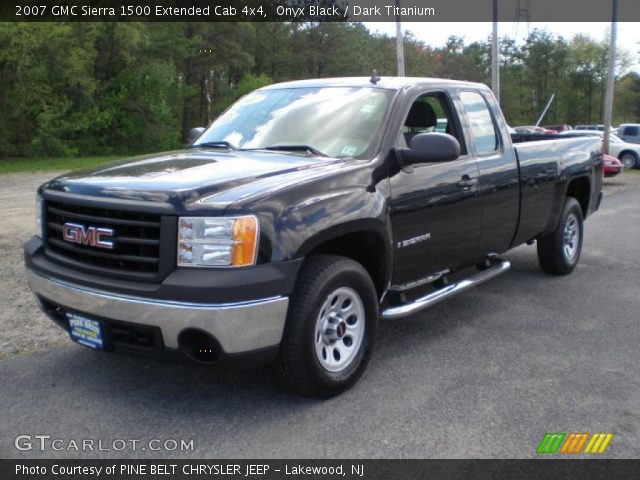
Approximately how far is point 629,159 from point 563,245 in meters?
21.8

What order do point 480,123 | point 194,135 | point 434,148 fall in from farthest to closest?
point 194,135, point 480,123, point 434,148

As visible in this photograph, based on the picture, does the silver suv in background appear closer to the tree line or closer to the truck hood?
the tree line

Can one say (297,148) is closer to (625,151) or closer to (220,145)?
(220,145)

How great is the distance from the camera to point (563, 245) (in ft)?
22.6

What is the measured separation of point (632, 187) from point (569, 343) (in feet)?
49.0

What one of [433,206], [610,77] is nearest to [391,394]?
[433,206]

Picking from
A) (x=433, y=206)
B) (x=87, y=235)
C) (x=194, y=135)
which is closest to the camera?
(x=87, y=235)

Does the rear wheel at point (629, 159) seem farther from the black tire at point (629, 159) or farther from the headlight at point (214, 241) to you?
the headlight at point (214, 241)

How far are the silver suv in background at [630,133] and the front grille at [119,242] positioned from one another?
2820cm

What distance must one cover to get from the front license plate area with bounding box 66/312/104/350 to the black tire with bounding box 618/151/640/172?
26.2 m

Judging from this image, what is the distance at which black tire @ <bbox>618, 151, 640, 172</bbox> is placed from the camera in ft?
84.3

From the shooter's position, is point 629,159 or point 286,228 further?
point 629,159

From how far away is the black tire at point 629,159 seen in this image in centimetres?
2570
